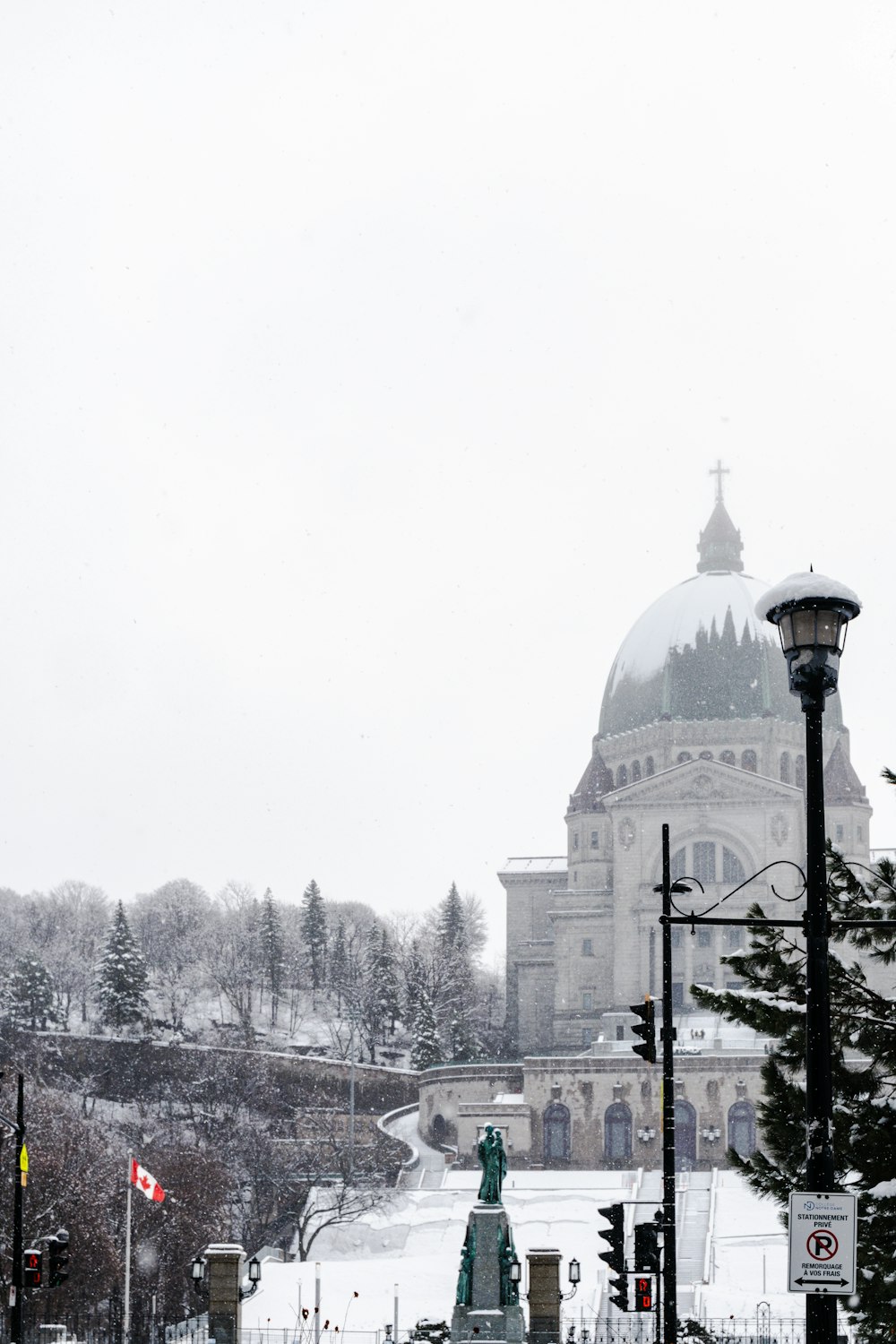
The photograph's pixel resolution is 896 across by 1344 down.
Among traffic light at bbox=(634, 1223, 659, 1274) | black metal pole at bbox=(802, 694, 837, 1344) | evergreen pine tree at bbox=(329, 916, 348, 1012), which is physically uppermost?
evergreen pine tree at bbox=(329, 916, 348, 1012)

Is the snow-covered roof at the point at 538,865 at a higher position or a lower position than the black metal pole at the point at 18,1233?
higher

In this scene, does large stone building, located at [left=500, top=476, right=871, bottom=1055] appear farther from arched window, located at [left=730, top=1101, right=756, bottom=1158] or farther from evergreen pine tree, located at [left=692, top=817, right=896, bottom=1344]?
evergreen pine tree, located at [left=692, top=817, right=896, bottom=1344]

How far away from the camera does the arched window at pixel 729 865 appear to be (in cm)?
9094

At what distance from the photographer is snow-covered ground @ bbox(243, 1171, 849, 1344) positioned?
4912 centimetres

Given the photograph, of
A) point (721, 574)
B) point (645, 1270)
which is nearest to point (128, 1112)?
point (721, 574)

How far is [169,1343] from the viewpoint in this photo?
1618 inches

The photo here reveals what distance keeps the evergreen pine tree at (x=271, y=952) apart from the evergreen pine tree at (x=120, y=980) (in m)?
17.2

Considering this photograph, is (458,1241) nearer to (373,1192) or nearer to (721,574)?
(373,1192)

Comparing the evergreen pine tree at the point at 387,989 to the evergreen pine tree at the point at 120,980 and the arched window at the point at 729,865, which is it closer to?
the evergreen pine tree at the point at 120,980

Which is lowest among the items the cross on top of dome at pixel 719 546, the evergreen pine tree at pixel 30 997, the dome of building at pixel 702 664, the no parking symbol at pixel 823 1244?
the no parking symbol at pixel 823 1244

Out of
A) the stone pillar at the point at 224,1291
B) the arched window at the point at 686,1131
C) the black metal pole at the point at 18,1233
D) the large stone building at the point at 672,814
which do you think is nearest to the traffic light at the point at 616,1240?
the black metal pole at the point at 18,1233

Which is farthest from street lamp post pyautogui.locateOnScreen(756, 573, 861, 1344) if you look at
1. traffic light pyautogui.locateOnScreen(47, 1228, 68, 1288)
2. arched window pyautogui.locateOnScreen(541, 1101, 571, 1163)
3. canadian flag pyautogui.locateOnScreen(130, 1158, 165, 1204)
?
arched window pyautogui.locateOnScreen(541, 1101, 571, 1163)

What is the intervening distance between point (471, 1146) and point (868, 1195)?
66.5m

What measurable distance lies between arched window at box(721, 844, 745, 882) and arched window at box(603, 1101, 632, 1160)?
595 inches
